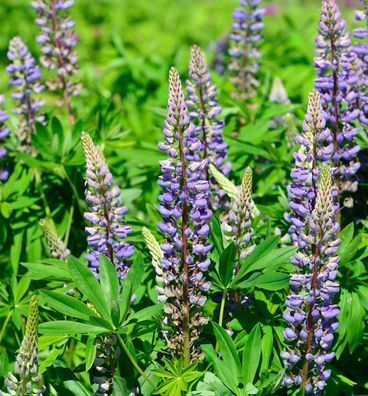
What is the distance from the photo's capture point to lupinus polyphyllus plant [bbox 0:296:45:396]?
7.53 feet

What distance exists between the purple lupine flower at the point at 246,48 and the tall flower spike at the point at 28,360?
8.47 feet

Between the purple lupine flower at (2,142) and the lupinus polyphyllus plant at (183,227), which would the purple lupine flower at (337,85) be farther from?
the purple lupine flower at (2,142)

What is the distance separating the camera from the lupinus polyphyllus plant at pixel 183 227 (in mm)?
2494

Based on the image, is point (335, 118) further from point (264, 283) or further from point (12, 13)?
point (12, 13)

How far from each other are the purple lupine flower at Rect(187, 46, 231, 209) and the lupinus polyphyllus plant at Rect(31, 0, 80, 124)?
3.32 feet

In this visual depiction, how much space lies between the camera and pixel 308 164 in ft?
8.93

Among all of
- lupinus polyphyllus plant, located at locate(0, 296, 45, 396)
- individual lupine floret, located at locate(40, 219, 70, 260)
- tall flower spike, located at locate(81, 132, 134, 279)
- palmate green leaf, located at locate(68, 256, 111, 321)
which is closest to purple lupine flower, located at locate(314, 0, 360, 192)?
tall flower spike, located at locate(81, 132, 134, 279)

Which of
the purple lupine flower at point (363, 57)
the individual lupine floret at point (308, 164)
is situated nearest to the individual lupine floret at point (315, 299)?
the individual lupine floret at point (308, 164)

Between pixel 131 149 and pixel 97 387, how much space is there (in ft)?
5.17

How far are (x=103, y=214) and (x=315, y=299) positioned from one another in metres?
0.85

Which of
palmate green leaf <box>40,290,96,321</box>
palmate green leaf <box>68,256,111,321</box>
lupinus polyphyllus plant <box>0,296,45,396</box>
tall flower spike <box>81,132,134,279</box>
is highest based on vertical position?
tall flower spike <box>81,132,134,279</box>

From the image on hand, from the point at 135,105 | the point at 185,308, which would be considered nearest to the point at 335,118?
the point at 185,308

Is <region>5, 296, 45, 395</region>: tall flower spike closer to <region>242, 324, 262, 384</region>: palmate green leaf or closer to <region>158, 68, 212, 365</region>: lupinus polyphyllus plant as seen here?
<region>158, 68, 212, 365</region>: lupinus polyphyllus plant

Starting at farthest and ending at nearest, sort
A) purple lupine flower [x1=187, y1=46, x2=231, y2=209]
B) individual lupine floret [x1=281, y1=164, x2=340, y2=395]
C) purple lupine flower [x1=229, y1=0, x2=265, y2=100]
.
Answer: purple lupine flower [x1=229, y1=0, x2=265, y2=100] → purple lupine flower [x1=187, y1=46, x2=231, y2=209] → individual lupine floret [x1=281, y1=164, x2=340, y2=395]
